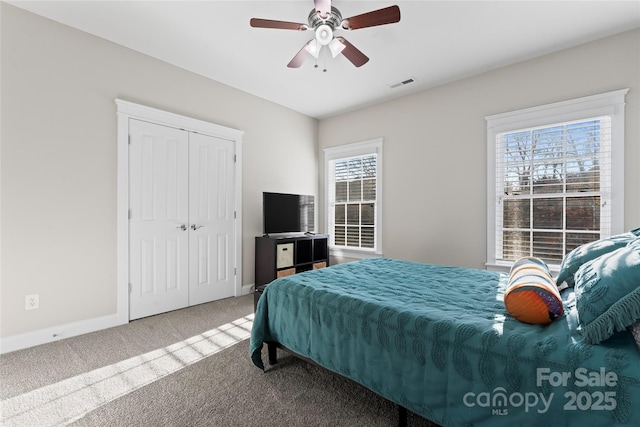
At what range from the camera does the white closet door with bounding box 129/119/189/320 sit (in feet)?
10.5

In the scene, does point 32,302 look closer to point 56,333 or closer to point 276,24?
point 56,333

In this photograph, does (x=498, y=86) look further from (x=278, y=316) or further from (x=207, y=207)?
(x=207, y=207)

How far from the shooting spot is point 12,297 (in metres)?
2.49

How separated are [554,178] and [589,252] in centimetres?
181

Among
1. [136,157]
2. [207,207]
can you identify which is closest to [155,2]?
[136,157]

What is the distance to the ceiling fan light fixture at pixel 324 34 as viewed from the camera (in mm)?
2359

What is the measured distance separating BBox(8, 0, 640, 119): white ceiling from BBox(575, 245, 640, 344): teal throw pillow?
91.5 inches

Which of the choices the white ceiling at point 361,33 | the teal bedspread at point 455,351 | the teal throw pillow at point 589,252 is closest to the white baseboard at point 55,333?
the teal bedspread at point 455,351

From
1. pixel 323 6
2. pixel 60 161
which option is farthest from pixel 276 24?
pixel 60 161

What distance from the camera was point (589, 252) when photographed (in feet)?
5.69

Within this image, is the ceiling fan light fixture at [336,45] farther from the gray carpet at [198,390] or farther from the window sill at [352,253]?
the window sill at [352,253]

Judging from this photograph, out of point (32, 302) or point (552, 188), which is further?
point (552, 188)

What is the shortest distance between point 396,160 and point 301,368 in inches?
126

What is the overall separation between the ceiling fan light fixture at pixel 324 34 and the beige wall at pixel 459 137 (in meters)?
2.16
